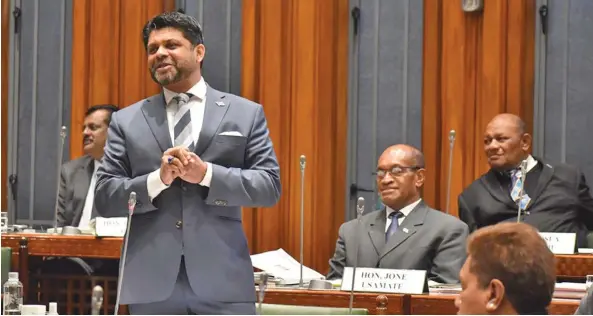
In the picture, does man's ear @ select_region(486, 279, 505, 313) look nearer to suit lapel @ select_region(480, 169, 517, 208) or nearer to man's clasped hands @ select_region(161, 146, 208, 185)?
man's clasped hands @ select_region(161, 146, 208, 185)

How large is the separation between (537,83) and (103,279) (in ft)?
7.94

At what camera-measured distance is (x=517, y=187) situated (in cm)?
527

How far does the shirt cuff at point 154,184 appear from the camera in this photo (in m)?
2.69

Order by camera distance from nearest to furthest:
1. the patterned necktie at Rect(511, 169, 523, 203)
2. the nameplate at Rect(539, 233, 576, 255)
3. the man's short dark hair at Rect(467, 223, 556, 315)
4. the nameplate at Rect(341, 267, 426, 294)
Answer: the man's short dark hair at Rect(467, 223, 556, 315), the nameplate at Rect(341, 267, 426, 294), the nameplate at Rect(539, 233, 576, 255), the patterned necktie at Rect(511, 169, 523, 203)

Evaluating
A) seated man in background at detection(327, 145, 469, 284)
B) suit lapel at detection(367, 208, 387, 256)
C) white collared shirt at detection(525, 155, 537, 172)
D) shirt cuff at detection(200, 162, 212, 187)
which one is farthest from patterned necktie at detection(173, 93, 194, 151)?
white collared shirt at detection(525, 155, 537, 172)

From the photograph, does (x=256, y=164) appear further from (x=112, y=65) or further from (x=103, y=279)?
(x=112, y=65)

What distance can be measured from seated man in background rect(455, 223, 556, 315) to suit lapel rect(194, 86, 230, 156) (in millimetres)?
1012

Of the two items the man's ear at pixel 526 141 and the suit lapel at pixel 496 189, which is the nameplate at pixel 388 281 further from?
the man's ear at pixel 526 141

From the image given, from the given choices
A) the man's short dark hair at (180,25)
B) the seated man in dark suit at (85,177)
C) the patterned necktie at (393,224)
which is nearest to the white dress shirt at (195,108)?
the man's short dark hair at (180,25)

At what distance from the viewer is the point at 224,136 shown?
2.79m

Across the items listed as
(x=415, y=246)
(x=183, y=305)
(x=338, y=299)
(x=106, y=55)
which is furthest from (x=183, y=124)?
(x=106, y=55)

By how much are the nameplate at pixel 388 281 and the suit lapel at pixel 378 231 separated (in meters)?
0.80

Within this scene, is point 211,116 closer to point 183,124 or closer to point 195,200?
point 183,124

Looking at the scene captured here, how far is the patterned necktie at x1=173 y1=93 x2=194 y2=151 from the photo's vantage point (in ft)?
9.22
